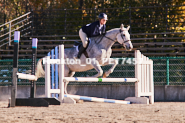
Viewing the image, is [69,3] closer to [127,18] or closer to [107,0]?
[107,0]

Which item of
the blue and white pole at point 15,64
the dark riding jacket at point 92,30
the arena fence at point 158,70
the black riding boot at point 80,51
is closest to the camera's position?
the blue and white pole at point 15,64

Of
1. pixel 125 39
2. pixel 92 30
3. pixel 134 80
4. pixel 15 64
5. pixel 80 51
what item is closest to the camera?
pixel 15 64

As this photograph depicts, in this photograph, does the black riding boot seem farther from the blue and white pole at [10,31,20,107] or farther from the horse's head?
the blue and white pole at [10,31,20,107]

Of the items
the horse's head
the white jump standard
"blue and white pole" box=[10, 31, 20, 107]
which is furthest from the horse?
"blue and white pole" box=[10, 31, 20, 107]

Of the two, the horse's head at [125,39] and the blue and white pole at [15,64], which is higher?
the horse's head at [125,39]

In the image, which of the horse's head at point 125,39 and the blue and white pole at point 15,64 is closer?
the blue and white pole at point 15,64

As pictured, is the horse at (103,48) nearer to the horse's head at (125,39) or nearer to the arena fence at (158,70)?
the horse's head at (125,39)

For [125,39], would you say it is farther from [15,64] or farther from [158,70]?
[158,70]

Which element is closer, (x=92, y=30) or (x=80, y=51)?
(x=92, y=30)

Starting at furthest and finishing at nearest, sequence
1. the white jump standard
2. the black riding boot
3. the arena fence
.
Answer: the arena fence → the black riding boot → the white jump standard

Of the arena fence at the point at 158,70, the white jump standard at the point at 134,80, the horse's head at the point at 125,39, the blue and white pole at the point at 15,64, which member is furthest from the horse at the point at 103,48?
the arena fence at the point at 158,70

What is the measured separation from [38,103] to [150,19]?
9.53 m

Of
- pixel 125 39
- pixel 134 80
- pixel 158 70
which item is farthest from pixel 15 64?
pixel 158 70

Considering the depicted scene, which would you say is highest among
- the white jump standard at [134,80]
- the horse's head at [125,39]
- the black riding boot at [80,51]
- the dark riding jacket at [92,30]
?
the dark riding jacket at [92,30]
